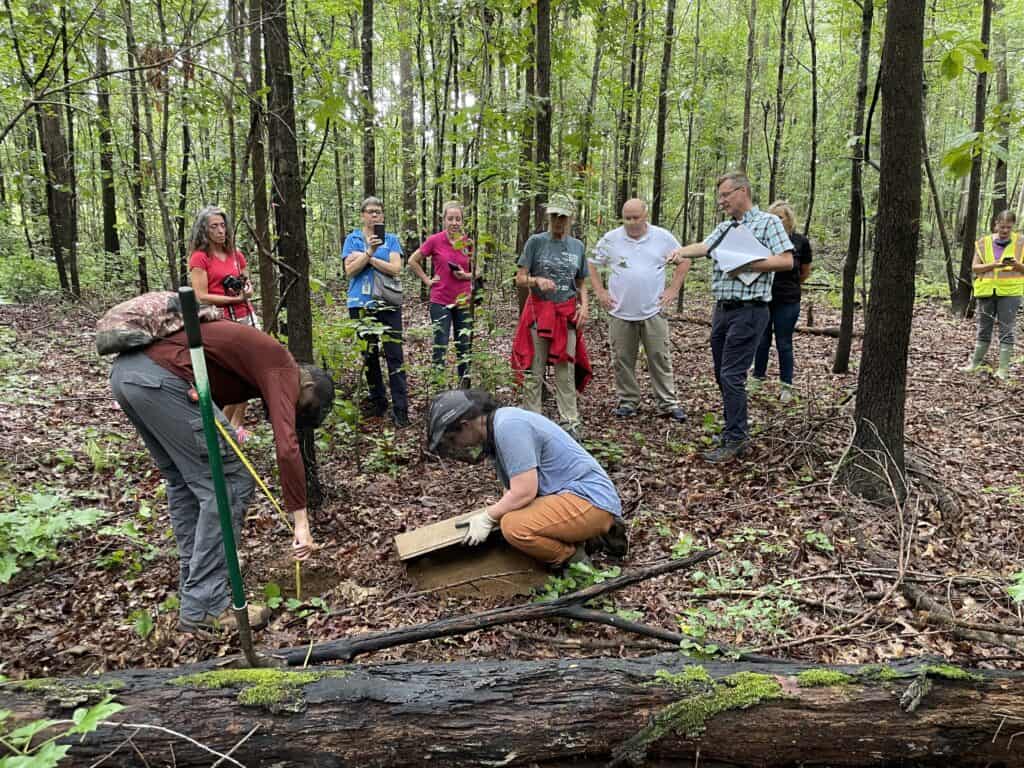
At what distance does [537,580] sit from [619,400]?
3.24 m

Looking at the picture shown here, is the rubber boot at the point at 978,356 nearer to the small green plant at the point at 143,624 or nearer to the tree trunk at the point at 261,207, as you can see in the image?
the tree trunk at the point at 261,207

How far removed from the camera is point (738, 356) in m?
5.02

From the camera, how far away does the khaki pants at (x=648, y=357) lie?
6.26 metres

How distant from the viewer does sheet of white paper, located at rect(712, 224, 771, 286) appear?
498 cm

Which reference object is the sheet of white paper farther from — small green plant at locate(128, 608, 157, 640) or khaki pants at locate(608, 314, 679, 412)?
small green plant at locate(128, 608, 157, 640)

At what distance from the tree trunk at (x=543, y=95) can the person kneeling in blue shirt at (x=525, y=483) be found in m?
2.79

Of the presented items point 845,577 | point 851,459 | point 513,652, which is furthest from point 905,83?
point 513,652

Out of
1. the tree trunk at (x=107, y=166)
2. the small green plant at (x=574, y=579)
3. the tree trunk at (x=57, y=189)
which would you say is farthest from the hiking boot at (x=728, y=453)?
the tree trunk at (x=57, y=189)

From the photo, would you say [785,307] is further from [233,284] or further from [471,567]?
[233,284]

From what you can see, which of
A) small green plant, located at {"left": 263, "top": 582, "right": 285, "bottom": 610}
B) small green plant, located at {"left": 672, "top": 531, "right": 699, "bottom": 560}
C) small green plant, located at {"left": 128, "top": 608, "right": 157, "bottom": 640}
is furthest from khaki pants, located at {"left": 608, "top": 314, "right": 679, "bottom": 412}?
small green plant, located at {"left": 128, "top": 608, "right": 157, "bottom": 640}

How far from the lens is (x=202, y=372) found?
75.3 inches

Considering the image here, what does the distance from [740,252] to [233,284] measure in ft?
14.0

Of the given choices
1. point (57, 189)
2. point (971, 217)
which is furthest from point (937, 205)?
point (57, 189)

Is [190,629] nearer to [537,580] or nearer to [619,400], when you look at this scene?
[537,580]
